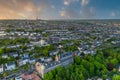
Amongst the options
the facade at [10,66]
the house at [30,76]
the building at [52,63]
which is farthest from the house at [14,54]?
the house at [30,76]

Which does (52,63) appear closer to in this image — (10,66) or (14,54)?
(10,66)

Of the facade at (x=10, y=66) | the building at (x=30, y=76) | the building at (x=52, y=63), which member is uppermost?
the building at (x=52, y=63)

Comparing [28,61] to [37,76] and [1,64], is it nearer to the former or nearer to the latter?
[1,64]

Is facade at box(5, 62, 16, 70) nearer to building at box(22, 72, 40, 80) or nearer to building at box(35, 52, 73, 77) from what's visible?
building at box(35, 52, 73, 77)

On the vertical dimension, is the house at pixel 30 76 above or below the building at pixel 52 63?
below

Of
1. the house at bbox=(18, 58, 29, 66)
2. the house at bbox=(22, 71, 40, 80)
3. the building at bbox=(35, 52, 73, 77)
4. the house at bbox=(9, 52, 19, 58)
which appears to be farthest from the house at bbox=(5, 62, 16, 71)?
the house at bbox=(9, 52, 19, 58)

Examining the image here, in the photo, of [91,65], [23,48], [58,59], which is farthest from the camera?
[23,48]

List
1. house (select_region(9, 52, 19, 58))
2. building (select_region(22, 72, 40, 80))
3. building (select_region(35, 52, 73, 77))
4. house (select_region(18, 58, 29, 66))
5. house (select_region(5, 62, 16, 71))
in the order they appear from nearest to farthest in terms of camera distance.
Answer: building (select_region(22, 72, 40, 80)) < building (select_region(35, 52, 73, 77)) < house (select_region(5, 62, 16, 71)) < house (select_region(18, 58, 29, 66)) < house (select_region(9, 52, 19, 58))

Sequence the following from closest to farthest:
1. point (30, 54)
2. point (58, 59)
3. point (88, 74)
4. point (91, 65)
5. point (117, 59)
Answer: point (88, 74) → point (91, 65) → point (58, 59) → point (117, 59) → point (30, 54)

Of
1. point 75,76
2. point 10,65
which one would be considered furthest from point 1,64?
point 75,76

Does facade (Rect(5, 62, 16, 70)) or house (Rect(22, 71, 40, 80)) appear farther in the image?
facade (Rect(5, 62, 16, 70))

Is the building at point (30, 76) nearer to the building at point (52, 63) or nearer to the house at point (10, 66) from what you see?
the building at point (52, 63)
